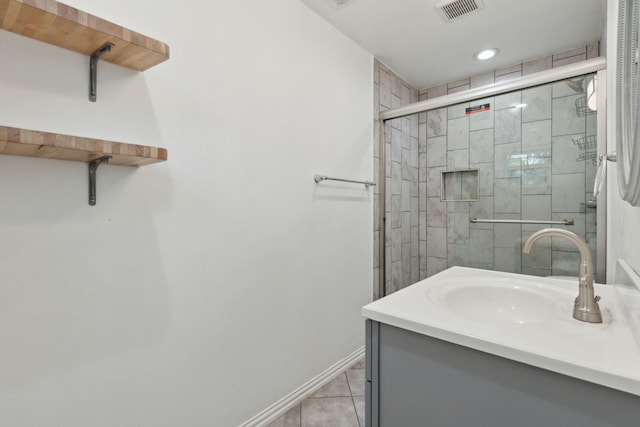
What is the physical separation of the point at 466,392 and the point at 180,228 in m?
1.09

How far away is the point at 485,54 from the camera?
2.32 metres

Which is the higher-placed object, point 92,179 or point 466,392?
point 92,179

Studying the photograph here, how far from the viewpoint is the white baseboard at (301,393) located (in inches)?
58.8

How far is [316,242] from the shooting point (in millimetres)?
1837

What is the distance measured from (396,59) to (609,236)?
1.81 metres

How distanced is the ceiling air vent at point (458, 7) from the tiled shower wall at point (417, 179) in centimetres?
66

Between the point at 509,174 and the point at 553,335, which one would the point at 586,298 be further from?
the point at 509,174

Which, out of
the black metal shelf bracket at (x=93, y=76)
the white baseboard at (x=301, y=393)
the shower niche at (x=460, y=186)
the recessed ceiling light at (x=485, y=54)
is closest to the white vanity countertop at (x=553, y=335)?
the white baseboard at (x=301, y=393)

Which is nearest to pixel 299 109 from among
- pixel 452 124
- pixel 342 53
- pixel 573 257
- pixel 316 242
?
pixel 342 53

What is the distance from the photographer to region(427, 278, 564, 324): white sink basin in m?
1.07

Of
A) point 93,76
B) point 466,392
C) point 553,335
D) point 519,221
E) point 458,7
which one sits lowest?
point 466,392

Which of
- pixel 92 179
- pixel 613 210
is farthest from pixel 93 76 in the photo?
pixel 613 210

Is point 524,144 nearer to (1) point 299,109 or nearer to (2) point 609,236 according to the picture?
(2) point 609,236

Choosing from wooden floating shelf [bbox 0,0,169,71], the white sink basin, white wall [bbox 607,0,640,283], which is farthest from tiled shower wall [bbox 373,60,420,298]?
wooden floating shelf [bbox 0,0,169,71]
